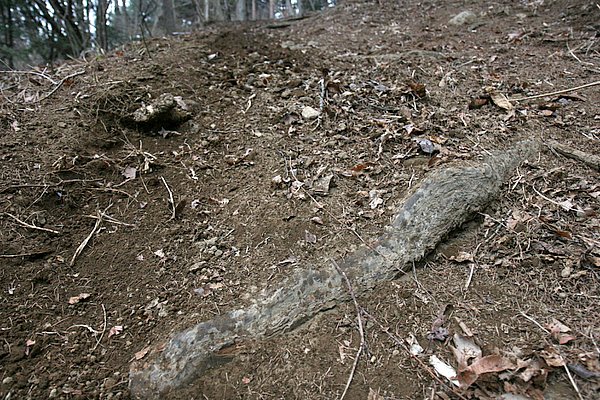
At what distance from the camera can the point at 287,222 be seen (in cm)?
266

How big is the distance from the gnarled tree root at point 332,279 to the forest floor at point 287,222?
7 centimetres

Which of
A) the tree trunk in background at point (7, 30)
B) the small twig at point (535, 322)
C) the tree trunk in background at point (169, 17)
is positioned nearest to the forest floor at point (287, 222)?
the small twig at point (535, 322)

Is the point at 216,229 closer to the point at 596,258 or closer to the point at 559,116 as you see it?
the point at 596,258

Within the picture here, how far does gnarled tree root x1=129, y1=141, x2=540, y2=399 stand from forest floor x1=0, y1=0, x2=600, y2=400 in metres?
0.07

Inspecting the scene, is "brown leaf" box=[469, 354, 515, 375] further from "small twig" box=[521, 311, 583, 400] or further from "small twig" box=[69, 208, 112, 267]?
"small twig" box=[69, 208, 112, 267]

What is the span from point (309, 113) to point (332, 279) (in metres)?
1.78

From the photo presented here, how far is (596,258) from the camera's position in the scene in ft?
7.43

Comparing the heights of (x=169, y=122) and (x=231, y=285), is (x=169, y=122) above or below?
above

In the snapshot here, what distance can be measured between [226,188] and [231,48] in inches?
99.2

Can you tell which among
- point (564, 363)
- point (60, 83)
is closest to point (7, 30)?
point (60, 83)

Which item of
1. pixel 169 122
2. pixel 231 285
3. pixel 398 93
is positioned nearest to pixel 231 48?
pixel 169 122

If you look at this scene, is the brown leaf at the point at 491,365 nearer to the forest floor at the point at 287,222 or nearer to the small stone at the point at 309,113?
the forest floor at the point at 287,222

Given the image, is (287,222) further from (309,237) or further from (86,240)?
(86,240)

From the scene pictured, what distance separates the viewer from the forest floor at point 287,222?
1.99 meters
